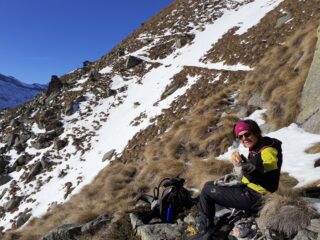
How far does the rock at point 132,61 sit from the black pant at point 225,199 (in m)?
32.2

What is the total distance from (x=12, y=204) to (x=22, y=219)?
308 centimetres

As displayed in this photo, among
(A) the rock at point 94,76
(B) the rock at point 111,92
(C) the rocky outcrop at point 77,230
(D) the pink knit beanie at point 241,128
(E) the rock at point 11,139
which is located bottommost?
(C) the rocky outcrop at point 77,230

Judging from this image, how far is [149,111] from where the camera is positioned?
26266mm

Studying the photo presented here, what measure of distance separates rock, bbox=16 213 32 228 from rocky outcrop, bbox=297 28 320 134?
49.6ft

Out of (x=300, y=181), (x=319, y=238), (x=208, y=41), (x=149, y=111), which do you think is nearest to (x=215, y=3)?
(x=208, y=41)

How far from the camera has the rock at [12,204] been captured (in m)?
22.8

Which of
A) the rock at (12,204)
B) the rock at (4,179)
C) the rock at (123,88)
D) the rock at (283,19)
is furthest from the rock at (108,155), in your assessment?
the rock at (283,19)

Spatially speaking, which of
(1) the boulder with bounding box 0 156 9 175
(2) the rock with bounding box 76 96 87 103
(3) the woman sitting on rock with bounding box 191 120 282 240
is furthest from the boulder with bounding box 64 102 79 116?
(3) the woman sitting on rock with bounding box 191 120 282 240

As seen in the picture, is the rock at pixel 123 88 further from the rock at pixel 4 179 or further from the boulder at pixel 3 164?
the rock at pixel 4 179

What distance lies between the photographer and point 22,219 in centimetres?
2030

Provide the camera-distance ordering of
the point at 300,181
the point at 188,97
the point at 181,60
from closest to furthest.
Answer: the point at 300,181 < the point at 188,97 < the point at 181,60

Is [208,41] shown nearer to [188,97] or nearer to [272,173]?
[188,97]

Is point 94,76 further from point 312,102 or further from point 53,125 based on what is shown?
point 312,102

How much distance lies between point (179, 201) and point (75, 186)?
13.6 metres
